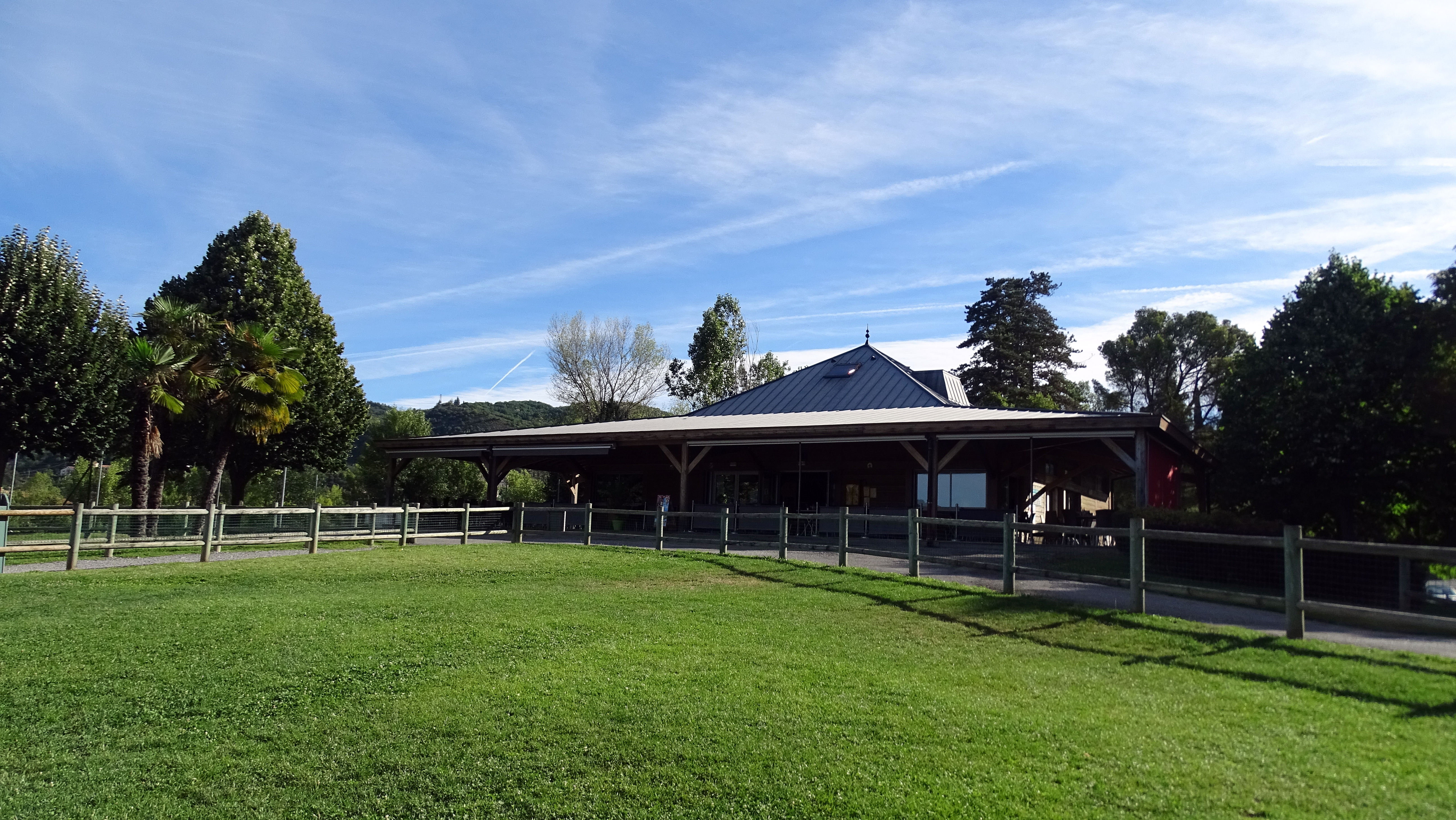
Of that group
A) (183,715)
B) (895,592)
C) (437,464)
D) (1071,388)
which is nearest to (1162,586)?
(895,592)

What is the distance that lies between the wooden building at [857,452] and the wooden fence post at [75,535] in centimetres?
1070

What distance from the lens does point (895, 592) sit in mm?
10031

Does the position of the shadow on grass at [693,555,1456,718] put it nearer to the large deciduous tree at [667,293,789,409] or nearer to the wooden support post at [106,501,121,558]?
the wooden support post at [106,501,121,558]

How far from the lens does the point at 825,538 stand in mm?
21188

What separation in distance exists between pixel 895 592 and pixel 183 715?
6969 mm

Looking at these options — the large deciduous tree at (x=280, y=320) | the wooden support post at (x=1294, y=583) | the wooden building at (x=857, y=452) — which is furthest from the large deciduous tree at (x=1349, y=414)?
the large deciduous tree at (x=280, y=320)

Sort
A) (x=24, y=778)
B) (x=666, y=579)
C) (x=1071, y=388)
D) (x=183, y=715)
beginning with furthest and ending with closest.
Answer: (x=1071, y=388) < (x=666, y=579) < (x=183, y=715) < (x=24, y=778)

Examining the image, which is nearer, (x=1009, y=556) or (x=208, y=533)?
(x=1009, y=556)

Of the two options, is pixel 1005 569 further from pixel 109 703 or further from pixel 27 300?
pixel 27 300

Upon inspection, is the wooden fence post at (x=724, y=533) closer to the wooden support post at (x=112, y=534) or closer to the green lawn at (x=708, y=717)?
the green lawn at (x=708, y=717)

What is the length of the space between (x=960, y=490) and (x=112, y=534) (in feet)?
59.1

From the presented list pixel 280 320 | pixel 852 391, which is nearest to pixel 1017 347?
pixel 852 391

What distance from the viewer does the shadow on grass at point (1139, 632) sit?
5.35m

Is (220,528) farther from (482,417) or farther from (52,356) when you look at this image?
(482,417)
